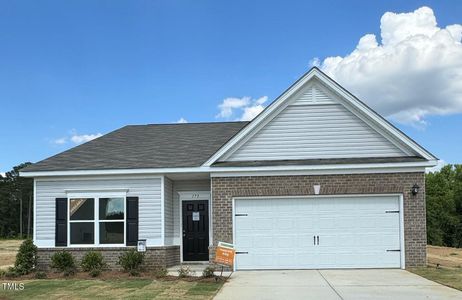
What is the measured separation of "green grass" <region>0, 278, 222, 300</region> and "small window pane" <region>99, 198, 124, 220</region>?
124 inches

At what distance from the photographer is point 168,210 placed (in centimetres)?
1798

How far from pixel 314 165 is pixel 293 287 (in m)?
4.79

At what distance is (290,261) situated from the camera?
1652 cm

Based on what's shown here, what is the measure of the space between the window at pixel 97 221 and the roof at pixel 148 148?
115 cm

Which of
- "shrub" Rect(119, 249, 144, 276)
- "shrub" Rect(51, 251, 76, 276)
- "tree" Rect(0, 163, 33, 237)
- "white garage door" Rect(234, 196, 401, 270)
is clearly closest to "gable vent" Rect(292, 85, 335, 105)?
"white garage door" Rect(234, 196, 401, 270)

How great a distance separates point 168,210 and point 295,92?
5.63 m

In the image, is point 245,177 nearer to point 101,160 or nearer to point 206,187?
point 206,187

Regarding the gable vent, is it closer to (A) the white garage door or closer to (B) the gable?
(B) the gable

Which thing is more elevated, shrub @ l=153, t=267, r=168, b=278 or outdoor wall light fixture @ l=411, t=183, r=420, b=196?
outdoor wall light fixture @ l=411, t=183, r=420, b=196

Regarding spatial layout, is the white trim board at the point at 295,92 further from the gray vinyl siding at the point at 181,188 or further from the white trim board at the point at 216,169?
the gray vinyl siding at the point at 181,188

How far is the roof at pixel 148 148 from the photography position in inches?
684

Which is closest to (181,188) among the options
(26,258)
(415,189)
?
(26,258)

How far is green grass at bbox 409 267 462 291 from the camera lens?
507 inches

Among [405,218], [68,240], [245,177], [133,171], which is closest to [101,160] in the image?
[133,171]
